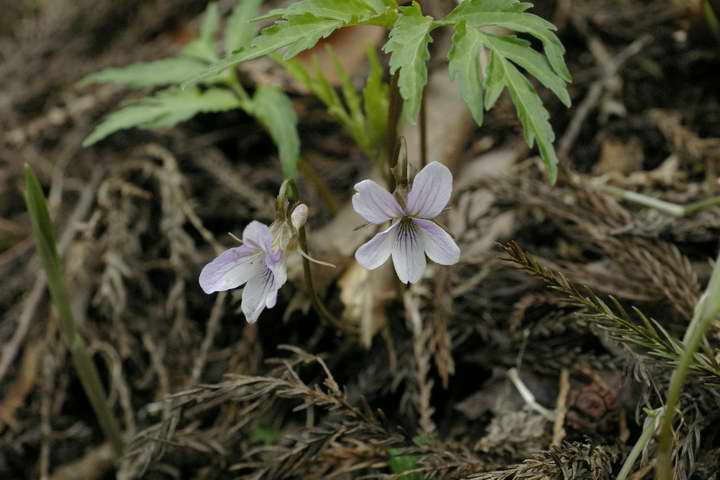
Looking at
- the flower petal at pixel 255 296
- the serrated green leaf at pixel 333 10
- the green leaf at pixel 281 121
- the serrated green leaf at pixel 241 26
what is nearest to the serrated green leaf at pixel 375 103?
the green leaf at pixel 281 121

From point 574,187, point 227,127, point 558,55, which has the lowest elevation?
point 574,187

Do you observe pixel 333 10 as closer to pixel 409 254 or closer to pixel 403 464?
pixel 409 254

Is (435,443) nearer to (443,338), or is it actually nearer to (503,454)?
(503,454)

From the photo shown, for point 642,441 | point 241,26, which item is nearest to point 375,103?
point 241,26

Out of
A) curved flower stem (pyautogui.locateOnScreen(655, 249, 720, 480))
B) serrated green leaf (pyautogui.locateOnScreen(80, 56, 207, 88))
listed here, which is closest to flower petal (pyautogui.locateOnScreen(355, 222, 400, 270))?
curved flower stem (pyautogui.locateOnScreen(655, 249, 720, 480))

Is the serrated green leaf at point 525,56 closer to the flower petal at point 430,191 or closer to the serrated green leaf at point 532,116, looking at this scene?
the serrated green leaf at point 532,116

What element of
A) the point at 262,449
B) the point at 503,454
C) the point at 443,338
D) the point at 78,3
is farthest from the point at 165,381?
the point at 78,3

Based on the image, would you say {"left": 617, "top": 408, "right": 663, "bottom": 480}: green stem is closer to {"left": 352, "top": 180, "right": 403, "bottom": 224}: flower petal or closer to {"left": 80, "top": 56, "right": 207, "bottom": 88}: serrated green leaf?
{"left": 352, "top": 180, "right": 403, "bottom": 224}: flower petal
